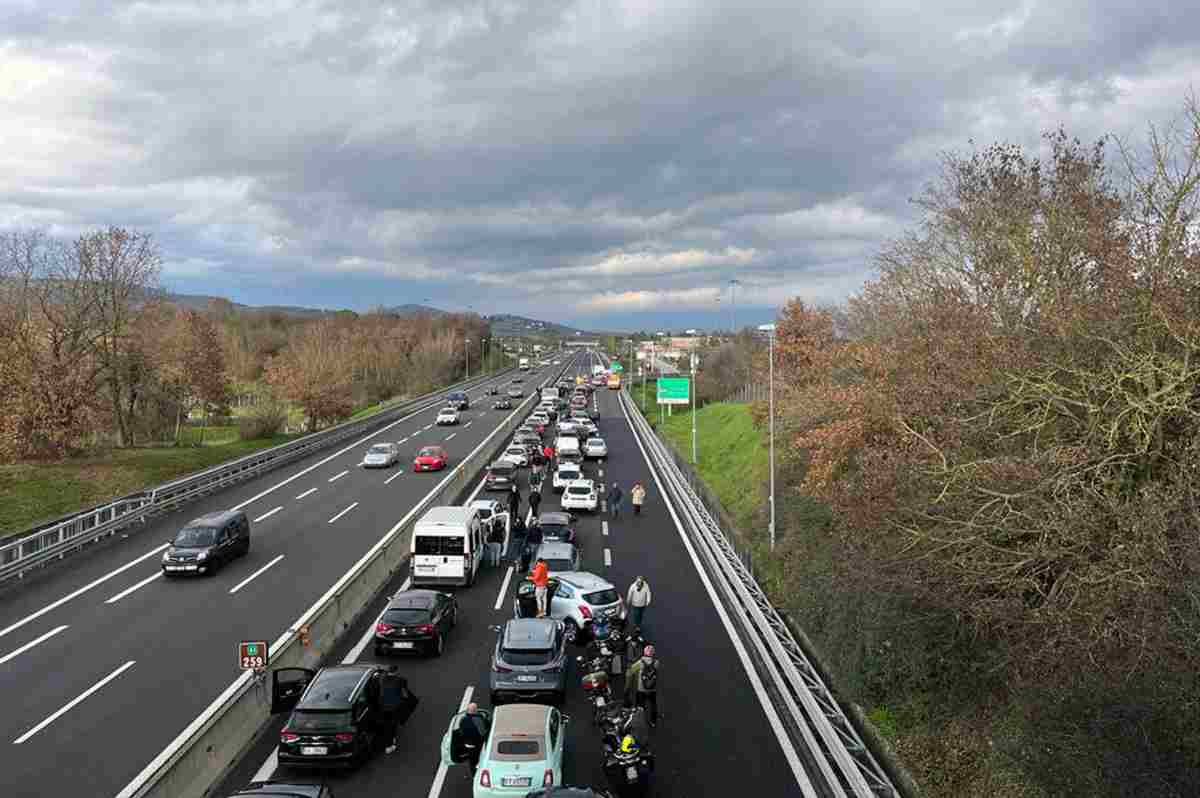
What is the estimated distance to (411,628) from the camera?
57.0 feet

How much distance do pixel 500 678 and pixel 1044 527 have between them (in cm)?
938

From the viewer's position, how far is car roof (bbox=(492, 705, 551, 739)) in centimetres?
1178

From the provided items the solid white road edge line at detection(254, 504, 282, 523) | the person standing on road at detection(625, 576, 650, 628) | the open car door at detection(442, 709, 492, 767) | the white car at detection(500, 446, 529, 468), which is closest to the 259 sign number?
the open car door at detection(442, 709, 492, 767)

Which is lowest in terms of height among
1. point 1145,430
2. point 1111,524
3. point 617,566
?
point 617,566

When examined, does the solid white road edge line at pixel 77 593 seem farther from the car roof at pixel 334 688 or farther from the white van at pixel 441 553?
the car roof at pixel 334 688

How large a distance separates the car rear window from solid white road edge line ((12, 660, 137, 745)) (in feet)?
31.7

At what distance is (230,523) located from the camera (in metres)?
25.4

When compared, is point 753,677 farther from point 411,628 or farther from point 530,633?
point 411,628

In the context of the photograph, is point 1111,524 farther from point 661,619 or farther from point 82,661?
point 82,661

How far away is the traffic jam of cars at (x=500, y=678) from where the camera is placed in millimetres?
11781

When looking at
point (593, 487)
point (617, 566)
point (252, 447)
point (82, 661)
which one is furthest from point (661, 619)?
point (252, 447)

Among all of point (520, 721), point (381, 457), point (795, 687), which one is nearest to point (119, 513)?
point (381, 457)

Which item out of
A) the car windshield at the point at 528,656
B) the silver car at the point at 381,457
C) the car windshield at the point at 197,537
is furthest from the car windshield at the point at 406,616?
the silver car at the point at 381,457

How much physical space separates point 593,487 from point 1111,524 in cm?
2413
